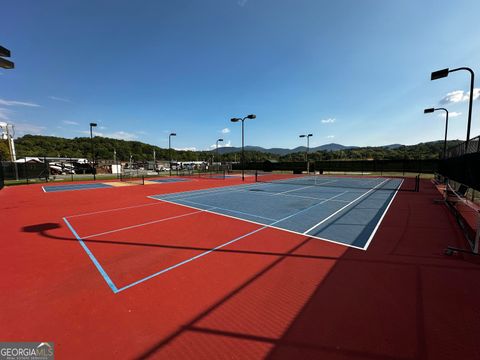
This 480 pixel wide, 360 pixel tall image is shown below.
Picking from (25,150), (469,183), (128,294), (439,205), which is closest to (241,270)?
(128,294)

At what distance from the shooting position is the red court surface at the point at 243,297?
9.46 ft

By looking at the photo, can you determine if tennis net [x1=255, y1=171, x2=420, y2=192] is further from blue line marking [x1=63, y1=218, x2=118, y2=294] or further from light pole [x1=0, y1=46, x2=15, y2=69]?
light pole [x1=0, y1=46, x2=15, y2=69]

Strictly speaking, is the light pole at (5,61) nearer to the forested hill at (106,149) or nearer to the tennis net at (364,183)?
the tennis net at (364,183)

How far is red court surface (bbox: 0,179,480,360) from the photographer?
2.88 m

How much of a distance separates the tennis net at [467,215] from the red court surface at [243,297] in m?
0.57

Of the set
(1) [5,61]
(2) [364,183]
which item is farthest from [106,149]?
(1) [5,61]

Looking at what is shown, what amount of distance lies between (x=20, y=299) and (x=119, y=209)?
7802mm

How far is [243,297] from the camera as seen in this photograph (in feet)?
12.8

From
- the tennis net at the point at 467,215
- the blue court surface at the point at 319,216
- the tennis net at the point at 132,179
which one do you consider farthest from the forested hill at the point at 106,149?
the blue court surface at the point at 319,216

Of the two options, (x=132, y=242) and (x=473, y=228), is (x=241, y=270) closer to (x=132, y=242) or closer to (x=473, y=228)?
(x=132, y=242)

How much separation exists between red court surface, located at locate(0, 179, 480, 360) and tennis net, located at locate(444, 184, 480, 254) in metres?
0.57

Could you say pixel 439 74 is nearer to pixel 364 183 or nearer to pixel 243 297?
pixel 243 297

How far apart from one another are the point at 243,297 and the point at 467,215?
1246 cm

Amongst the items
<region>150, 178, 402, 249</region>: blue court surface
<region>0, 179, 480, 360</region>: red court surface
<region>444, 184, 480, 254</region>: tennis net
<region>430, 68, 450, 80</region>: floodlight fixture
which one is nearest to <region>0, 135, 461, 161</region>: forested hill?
<region>444, 184, 480, 254</region>: tennis net
